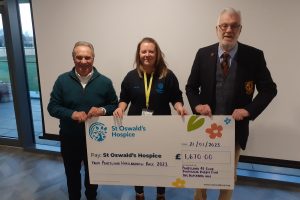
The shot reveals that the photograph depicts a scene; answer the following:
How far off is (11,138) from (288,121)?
12.3ft

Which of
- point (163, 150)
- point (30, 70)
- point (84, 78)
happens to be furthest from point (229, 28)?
point (30, 70)

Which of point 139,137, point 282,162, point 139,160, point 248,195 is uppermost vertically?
point 139,137

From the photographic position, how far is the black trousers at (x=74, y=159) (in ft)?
7.67

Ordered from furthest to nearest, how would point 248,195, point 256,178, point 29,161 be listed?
point 29,161
point 256,178
point 248,195

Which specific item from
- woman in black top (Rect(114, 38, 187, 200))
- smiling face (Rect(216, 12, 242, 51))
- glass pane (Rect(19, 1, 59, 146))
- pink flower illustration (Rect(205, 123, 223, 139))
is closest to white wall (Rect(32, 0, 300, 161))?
glass pane (Rect(19, 1, 59, 146))

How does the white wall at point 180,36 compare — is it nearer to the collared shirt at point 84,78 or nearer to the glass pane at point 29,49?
the glass pane at point 29,49

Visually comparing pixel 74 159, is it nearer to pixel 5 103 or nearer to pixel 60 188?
pixel 60 188

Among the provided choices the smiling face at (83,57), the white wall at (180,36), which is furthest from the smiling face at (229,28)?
the white wall at (180,36)

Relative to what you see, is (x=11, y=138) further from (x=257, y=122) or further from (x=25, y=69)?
(x=257, y=122)

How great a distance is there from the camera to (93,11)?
10.8 feet

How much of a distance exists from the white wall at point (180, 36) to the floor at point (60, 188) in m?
0.34

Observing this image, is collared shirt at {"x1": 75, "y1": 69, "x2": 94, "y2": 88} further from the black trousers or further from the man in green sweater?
the black trousers

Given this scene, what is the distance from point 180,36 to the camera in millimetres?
3025

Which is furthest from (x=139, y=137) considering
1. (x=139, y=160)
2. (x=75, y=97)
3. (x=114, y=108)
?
(x=75, y=97)
